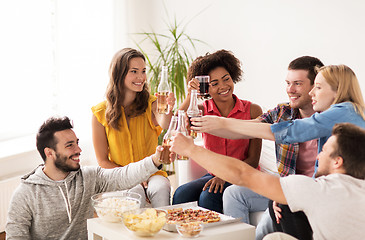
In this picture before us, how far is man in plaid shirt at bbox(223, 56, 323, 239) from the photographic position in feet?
9.26

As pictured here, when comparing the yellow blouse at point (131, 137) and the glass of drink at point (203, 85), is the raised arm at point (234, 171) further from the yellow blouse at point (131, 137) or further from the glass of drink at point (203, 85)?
the yellow blouse at point (131, 137)

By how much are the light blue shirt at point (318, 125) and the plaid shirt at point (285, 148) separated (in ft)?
0.95

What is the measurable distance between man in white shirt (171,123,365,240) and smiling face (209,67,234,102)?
4.43 ft

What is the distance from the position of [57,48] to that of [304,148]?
2676 millimetres

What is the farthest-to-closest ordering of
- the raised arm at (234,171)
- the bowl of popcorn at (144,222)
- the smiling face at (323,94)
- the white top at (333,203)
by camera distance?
1. the smiling face at (323,94)
2. the bowl of popcorn at (144,222)
3. the raised arm at (234,171)
4. the white top at (333,203)

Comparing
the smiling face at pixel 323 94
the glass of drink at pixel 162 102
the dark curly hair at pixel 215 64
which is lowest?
the glass of drink at pixel 162 102

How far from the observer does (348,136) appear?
1.86 m

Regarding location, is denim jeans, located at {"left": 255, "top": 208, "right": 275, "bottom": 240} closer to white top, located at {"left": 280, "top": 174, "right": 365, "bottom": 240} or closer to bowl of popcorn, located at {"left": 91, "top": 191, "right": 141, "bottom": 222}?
bowl of popcorn, located at {"left": 91, "top": 191, "right": 141, "bottom": 222}

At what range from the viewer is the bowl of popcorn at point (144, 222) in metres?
2.09

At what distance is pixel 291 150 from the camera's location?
2.88 meters

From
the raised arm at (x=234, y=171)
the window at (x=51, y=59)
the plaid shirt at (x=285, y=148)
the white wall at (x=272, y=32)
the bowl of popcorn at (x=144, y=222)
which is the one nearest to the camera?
the raised arm at (x=234, y=171)

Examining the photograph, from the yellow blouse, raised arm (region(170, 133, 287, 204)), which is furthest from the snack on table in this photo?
the yellow blouse

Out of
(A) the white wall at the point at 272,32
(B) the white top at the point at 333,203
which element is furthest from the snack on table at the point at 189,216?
(A) the white wall at the point at 272,32

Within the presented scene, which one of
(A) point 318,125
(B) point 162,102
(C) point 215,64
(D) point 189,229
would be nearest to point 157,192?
(B) point 162,102
